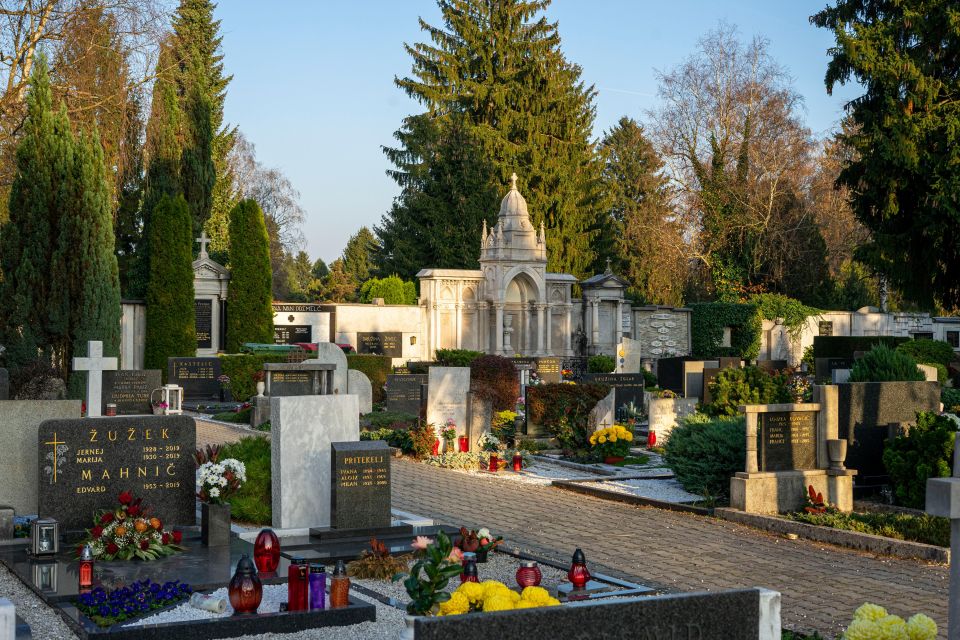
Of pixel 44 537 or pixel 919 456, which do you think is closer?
pixel 44 537

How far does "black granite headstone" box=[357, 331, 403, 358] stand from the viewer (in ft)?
121

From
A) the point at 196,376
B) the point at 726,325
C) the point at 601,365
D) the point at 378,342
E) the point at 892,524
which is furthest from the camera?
the point at 726,325

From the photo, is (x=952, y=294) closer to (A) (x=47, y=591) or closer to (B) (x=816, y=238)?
(B) (x=816, y=238)

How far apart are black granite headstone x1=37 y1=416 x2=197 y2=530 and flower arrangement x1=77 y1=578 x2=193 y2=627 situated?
7.18 feet

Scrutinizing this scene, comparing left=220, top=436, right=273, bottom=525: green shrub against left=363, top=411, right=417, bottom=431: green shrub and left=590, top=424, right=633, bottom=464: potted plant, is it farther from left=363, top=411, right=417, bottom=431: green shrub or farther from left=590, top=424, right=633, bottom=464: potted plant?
left=363, top=411, right=417, bottom=431: green shrub

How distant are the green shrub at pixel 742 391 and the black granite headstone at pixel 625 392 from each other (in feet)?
12.4

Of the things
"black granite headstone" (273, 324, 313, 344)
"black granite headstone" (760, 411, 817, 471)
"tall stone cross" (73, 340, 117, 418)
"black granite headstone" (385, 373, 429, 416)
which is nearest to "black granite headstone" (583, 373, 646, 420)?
"black granite headstone" (385, 373, 429, 416)

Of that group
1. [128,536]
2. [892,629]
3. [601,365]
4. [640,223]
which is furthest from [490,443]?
[640,223]

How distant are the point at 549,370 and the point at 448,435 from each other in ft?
32.8

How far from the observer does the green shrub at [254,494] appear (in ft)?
37.3

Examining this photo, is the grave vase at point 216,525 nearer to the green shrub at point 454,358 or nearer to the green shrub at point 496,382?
the green shrub at point 496,382

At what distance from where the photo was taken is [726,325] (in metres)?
42.2

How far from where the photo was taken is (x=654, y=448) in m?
19.0

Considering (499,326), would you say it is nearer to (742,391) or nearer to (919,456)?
(742,391)
